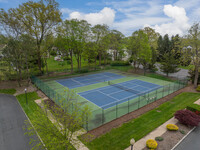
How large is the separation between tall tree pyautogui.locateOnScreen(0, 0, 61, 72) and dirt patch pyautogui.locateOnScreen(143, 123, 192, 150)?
29.3m

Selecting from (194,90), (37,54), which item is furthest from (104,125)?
(37,54)

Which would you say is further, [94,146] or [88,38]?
[88,38]

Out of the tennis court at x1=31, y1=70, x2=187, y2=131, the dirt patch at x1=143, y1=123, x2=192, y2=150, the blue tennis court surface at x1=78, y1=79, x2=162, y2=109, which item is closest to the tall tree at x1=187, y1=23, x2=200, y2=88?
the tennis court at x1=31, y1=70, x2=187, y2=131

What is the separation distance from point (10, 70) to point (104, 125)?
21.4 meters

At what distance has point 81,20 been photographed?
35.5 meters

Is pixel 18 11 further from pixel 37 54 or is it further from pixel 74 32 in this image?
pixel 74 32

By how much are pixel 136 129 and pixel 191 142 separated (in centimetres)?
481

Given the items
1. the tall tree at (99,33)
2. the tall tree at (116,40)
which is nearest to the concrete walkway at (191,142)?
the tall tree at (99,33)

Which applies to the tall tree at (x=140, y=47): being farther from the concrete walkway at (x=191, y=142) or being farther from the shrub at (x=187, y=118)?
the concrete walkway at (x=191, y=142)

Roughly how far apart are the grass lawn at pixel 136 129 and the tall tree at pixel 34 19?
25.6 meters

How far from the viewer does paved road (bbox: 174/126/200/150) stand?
1158cm

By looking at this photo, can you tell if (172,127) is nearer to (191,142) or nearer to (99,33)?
(191,142)

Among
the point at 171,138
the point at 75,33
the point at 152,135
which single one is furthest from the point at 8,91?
the point at 171,138

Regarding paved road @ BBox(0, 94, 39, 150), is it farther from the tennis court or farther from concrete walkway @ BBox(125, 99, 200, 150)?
concrete walkway @ BBox(125, 99, 200, 150)
